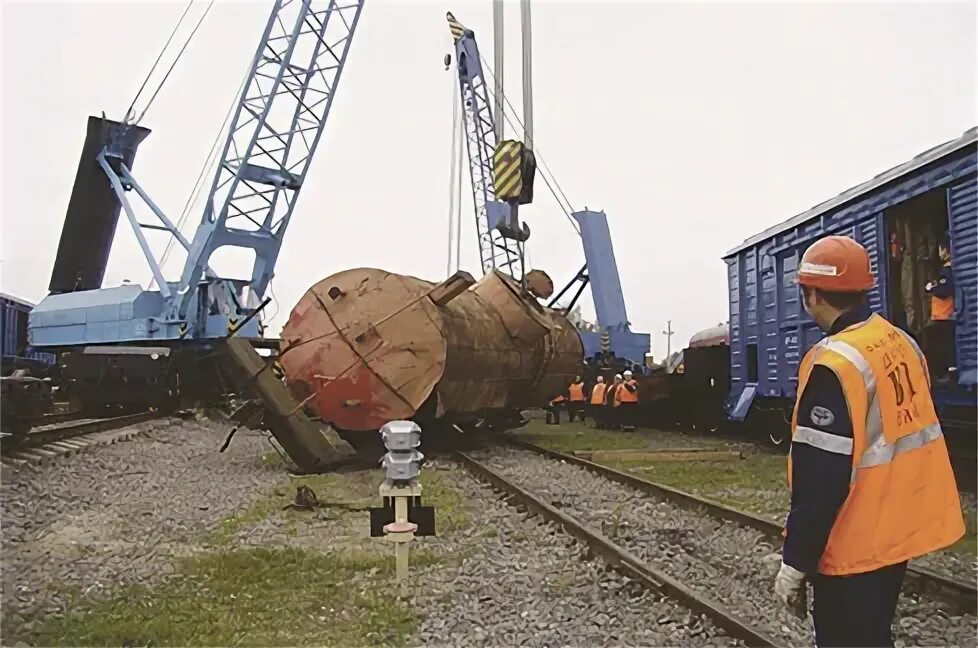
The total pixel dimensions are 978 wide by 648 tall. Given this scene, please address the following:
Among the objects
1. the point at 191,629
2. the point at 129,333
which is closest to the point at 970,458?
the point at 191,629

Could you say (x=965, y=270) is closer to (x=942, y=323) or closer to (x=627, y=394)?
(x=942, y=323)

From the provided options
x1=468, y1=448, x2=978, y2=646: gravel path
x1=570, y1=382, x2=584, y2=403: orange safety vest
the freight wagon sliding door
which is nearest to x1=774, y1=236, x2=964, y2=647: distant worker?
x1=468, y1=448, x2=978, y2=646: gravel path

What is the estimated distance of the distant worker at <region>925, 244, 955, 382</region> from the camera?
698 centimetres

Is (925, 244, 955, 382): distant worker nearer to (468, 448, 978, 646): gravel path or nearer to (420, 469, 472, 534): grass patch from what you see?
(468, 448, 978, 646): gravel path

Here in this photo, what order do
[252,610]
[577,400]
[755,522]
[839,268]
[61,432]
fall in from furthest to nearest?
[577,400], [61,432], [755,522], [252,610], [839,268]

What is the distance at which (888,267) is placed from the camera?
25.7 ft

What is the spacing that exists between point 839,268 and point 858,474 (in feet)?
1.76

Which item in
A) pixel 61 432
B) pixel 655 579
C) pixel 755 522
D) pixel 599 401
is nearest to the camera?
pixel 655 579

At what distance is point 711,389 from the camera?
1362cm

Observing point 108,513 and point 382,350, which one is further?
point 382,350

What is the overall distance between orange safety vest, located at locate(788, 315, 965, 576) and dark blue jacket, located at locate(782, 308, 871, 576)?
2cm

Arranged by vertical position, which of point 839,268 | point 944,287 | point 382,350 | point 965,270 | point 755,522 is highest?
point 965,270

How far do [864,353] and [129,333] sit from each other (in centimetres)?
1775

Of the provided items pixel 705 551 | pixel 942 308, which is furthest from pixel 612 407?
pixel 705 551
